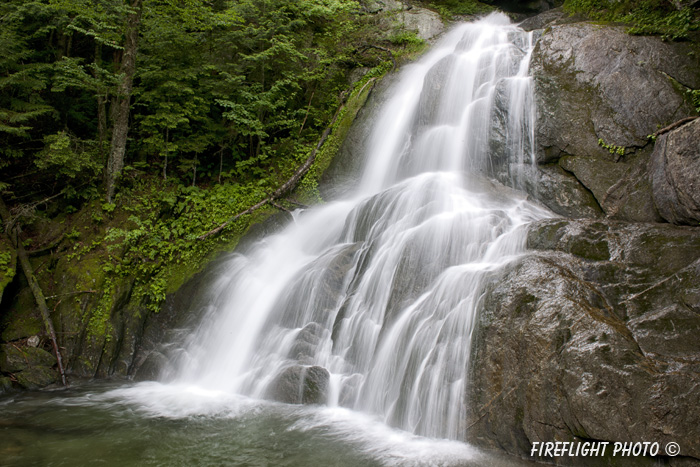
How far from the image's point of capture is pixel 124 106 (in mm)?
8797

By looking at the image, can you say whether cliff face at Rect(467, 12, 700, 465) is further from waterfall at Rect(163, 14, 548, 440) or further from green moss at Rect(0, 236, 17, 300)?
green moss at Rect(0, 236, 17, 300)

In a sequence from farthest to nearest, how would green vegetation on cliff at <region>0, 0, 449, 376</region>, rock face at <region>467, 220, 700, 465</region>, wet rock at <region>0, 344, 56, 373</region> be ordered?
1. green vegetation on cliff at <region>0, 0, 449, 376</region>
2. wet rock at <region>0, 344, 56, 373</region>
3. rock face at <region>467, 220, 700, 465</region>

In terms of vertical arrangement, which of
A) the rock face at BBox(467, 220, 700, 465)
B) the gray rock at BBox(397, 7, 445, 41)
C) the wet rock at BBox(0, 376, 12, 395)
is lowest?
the wet rock at BBox(0, 376, 12, 395)

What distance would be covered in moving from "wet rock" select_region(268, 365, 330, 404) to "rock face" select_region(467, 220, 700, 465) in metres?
2.07

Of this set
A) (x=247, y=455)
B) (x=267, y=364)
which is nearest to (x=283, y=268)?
(x=267, y=364)

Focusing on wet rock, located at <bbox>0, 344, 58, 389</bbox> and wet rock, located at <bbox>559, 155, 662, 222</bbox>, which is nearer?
wet rock, located at <bbox>559, 155, 662, 222</bbox>

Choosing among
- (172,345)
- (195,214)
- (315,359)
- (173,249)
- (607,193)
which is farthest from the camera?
(195,214)

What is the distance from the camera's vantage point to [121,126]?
8820 mm

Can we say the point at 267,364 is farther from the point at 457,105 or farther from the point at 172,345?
the point at 457,105

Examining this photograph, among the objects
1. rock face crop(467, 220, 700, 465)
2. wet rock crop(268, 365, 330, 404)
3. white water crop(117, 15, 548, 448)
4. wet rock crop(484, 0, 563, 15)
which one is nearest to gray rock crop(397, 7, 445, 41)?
wet rock crop(484, 0, 563, 15)

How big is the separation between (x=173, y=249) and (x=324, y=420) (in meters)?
4.93

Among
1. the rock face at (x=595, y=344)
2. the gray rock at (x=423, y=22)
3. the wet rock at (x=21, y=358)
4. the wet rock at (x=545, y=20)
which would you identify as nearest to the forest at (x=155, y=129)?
the wet rock at (x=545, y=20)

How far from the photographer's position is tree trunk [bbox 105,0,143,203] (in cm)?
870
